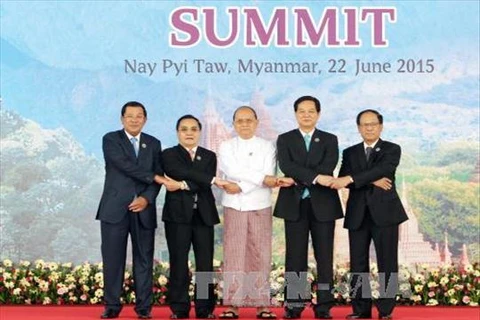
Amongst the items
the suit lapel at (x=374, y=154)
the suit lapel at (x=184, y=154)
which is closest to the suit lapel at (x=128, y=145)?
the suit lapel at (x=184, y=154)

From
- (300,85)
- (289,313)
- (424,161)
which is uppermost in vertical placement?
(300,85)

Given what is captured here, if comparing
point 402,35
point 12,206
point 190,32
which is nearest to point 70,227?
point 12,206

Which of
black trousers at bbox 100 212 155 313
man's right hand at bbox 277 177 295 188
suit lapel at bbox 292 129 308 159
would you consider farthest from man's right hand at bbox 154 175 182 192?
suit lapel at bbox 292 129 308 159

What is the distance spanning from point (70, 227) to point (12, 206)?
0.51 meters

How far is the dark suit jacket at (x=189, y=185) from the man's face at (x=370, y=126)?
97 cm

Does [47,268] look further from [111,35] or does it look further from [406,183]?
[406,183]

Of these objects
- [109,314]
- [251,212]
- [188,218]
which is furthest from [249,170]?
[109,314]

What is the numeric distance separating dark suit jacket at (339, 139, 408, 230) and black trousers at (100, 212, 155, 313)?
4.07 feet

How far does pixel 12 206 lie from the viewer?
8992 mm

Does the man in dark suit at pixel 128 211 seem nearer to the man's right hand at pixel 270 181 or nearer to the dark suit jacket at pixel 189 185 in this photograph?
the dark suit jacket at pixel 189 185

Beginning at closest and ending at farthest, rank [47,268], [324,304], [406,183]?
1. [324,304]
2. [47,268]
3. [406,183]

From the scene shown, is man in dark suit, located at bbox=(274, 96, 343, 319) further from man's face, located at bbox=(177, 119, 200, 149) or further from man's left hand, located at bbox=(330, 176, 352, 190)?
man's face, located at bbox=(177, 119, 200, 149)

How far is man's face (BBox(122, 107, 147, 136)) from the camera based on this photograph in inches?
264

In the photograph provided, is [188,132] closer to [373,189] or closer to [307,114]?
[307,114]
